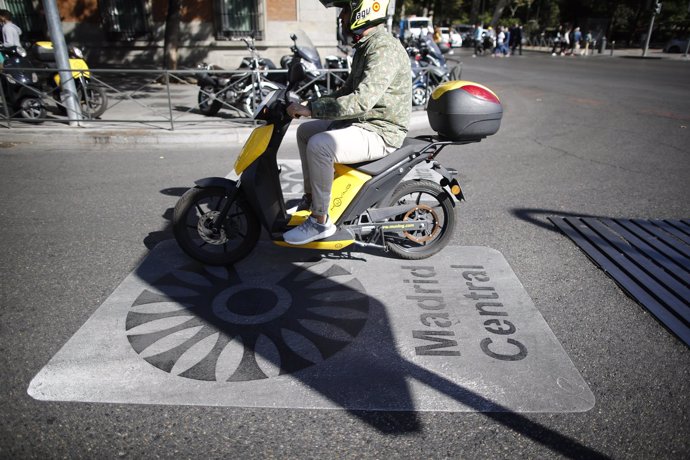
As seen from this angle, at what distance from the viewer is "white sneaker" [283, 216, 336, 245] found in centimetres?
346

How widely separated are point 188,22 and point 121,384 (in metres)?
16.4

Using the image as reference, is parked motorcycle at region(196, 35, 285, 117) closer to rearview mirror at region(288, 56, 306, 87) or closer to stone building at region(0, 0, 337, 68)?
rearview mirror at region(288, 56, 306, 87)

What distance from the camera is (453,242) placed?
4.25m

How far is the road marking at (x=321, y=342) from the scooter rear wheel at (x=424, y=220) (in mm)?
117

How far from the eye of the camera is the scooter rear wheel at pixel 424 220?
3.75 meters

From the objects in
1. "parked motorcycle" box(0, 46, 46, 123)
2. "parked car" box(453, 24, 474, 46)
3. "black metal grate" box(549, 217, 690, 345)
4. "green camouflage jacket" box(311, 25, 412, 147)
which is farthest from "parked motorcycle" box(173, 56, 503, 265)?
"parked car" box(453, 24, 474, 46)

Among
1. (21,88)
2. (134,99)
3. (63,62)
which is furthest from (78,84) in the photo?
(134,99)

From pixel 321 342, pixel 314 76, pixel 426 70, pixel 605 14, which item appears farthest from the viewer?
pixel 605 14

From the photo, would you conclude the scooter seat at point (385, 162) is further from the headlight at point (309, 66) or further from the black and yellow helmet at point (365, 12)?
the headlight at point (309, 66)

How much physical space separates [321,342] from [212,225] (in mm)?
1351

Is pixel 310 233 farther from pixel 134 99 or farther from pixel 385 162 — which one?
pixel 134 99

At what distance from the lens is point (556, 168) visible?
6578 millimetres

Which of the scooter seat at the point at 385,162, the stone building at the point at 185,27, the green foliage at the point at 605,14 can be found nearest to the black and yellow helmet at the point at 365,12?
the scooter seat at the point at 385,162

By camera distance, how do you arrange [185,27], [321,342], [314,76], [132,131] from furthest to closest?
[185,27]
[314,76]
[132,131]
[321,342]
